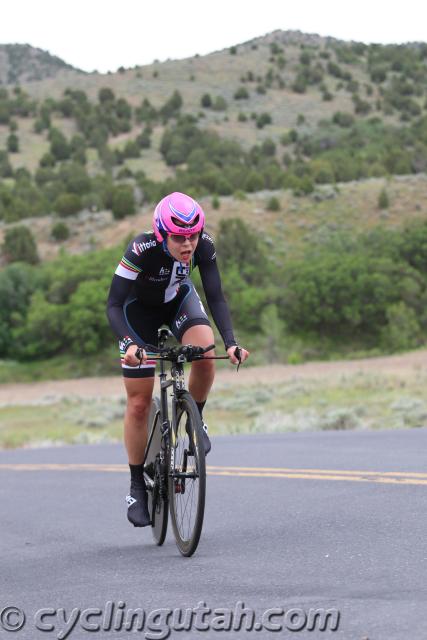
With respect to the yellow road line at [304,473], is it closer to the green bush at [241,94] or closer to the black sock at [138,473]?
the black sock at [138,473]

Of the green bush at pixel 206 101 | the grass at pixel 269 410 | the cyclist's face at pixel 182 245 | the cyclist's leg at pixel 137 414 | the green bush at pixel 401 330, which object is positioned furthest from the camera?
the green bush at pixel 206 101

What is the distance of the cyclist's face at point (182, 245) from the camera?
250 inches

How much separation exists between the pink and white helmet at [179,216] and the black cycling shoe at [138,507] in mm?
1785

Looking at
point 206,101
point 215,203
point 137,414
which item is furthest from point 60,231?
point 137,414

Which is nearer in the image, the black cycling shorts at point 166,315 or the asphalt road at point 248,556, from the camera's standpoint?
the asphalt road at point 248,556

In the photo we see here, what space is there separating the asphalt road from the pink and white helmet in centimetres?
193

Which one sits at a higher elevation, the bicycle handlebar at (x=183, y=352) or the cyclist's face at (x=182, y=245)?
the cyclist's face at (x=182, y=245)

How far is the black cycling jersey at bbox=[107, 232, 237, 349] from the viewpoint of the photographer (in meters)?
6.55

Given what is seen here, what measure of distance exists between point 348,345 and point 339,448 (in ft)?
159

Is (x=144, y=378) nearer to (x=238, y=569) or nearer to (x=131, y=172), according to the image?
(x=238, y=569)

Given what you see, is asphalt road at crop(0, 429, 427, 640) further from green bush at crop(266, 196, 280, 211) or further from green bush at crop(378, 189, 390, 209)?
green bush at crop(266, 196, 280, 211)

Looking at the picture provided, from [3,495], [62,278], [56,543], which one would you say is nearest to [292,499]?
→ [56,543]

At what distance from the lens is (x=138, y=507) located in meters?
6.90

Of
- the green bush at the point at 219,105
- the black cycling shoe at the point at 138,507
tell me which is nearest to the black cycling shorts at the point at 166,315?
the black cycling shoe at the point at 138,507
